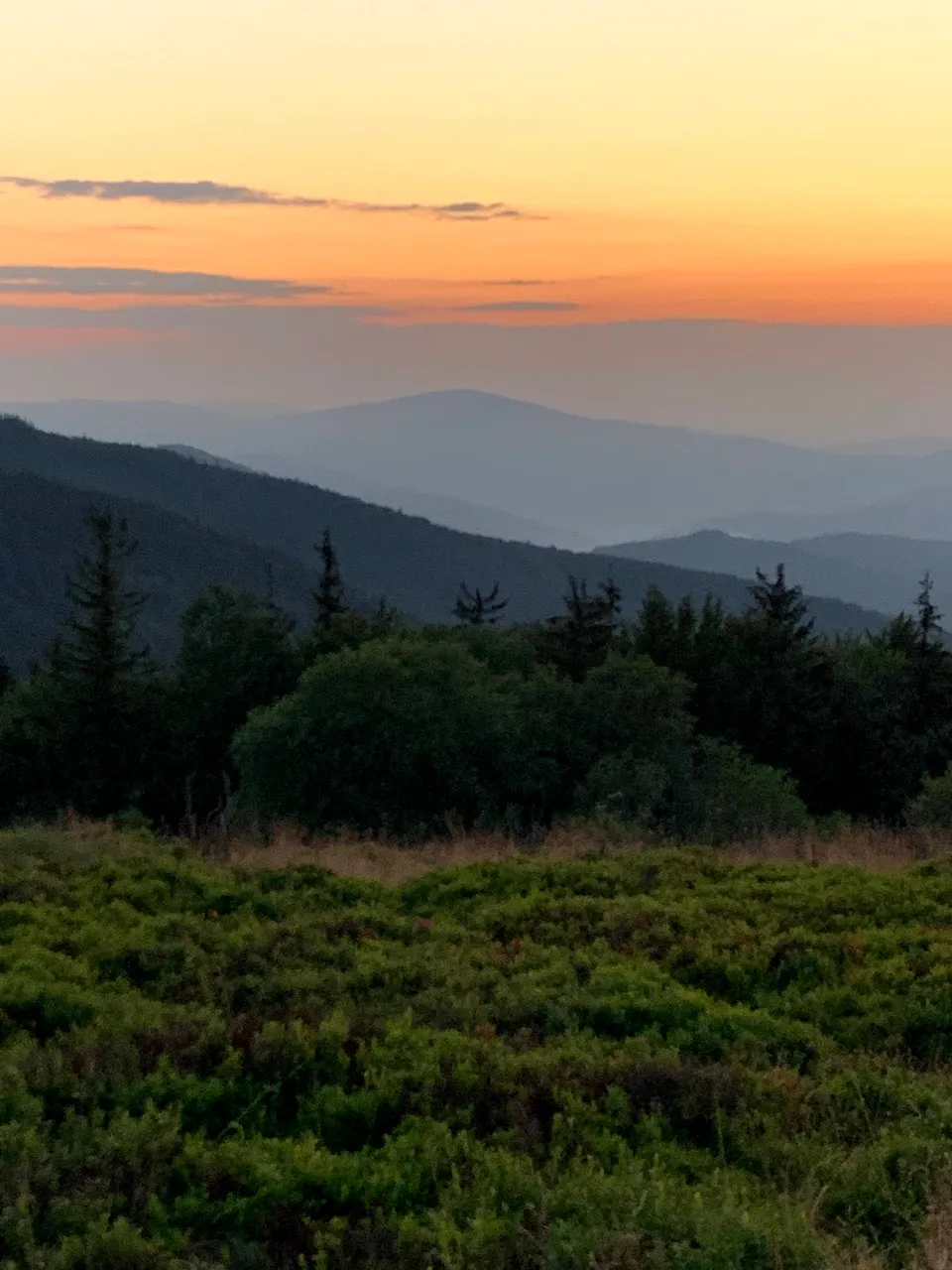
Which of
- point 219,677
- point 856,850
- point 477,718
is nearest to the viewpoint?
point 856,850

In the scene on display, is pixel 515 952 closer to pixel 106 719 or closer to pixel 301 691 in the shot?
pixel 301 691

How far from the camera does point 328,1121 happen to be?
593cm

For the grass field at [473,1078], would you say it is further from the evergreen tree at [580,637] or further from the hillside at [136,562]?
the hillside at [136,562]

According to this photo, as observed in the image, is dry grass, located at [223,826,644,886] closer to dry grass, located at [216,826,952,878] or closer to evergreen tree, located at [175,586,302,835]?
dry grass, located at [216,826,952,878]

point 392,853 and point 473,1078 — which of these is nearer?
point 473,1078

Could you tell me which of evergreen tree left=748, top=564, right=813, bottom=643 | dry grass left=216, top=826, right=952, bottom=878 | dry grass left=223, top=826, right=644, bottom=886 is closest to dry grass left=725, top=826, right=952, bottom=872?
dry grass left=216, top=826, right=952, bottom=878

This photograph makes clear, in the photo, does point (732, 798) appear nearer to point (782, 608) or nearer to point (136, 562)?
point (782, 608)

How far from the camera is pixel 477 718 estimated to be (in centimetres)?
2475

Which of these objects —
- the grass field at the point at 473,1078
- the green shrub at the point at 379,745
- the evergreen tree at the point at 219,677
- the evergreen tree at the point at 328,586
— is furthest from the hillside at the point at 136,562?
the grass field at the point at 473,1078

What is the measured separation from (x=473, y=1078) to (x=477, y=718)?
18466mm

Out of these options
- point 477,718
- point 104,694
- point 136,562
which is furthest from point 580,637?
point 136,562

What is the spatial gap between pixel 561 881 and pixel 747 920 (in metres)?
1.86

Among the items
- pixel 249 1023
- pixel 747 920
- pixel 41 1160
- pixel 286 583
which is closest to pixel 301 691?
pixel 747 920

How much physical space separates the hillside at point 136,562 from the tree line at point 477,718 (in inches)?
4089
